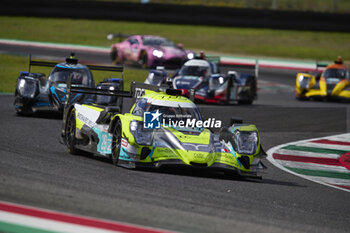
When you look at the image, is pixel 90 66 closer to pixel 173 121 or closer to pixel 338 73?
pixel 173 121

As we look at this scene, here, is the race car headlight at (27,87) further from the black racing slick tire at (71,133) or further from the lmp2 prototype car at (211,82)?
the lmp2 prototype car at (211,82)

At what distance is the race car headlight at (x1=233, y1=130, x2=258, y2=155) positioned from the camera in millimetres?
10203

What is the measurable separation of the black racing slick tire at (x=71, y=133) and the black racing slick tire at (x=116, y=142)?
4.13 feet

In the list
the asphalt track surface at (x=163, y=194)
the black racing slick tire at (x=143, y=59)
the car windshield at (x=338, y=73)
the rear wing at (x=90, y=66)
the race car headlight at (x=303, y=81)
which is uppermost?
the rear wing at (x=90, y=66)

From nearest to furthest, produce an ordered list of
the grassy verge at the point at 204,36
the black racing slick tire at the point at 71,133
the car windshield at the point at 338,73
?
the black racing slick tire at the point at 71,133 → the car windshield at the point at 338,73 → the grassy verge at the point at 204,36

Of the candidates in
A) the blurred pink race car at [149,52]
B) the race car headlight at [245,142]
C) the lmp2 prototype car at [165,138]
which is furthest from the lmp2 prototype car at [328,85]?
the race car headlight at [245,142]

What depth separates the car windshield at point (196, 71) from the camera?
21781 mm

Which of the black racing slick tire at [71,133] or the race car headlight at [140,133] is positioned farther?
the black racing slick tire at [71,133]

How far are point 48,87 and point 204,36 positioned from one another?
2845 cm

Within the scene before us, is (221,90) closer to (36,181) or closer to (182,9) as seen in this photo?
(36,181)

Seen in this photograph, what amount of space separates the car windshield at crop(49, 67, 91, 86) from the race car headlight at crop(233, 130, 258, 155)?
7303 millimetres

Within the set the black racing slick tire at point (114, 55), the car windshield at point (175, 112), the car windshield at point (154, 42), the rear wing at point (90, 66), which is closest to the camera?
the car windshield at point (175, 112)

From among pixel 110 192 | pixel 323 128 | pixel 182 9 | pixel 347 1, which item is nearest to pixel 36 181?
pixel 110 192

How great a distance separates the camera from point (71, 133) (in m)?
11.7
